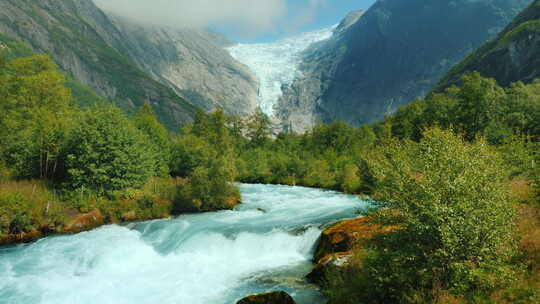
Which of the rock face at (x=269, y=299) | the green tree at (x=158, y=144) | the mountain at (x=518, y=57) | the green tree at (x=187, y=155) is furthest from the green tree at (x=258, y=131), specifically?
the mountain at (x=518, y=57)

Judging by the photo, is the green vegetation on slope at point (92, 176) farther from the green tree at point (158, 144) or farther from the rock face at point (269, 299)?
the rock face at point (269, 299)

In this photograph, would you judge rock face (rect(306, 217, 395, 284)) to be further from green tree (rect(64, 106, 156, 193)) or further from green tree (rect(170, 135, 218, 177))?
green tree (rect(170, 135, 218, 177))

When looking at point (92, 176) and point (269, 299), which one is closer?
point (269, 299)

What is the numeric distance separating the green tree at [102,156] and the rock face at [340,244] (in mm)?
21182

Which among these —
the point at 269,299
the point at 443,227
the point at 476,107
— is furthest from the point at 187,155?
the point at 476,107

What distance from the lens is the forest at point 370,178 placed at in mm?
8906

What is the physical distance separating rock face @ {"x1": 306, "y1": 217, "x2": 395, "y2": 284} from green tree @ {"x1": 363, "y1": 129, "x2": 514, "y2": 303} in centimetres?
265

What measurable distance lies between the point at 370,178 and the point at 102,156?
28.8 m

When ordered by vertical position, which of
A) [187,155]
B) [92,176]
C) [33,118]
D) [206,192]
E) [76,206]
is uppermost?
[33,118]

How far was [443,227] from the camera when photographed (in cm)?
845

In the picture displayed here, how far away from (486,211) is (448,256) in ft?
4.89

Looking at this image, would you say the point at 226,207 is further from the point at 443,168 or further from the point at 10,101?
A: the point at 10,101

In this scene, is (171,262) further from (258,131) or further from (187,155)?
(258,131)

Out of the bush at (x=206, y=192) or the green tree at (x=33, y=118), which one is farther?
the bush at (x=206, y=192)
